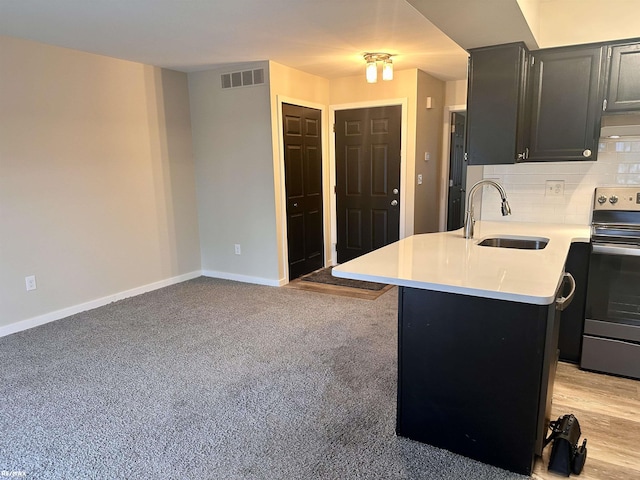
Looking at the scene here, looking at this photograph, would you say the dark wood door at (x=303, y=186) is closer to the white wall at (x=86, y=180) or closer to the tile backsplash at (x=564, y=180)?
the white wall at (x=86, y=180)

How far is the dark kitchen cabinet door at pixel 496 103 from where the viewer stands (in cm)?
254

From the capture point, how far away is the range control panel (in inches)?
107

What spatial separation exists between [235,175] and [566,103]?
319 cm

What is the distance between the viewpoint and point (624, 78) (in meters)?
2.54

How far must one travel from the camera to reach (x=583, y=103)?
8.69ft

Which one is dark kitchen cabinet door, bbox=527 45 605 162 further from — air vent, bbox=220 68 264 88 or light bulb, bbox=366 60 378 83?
air vent, bbox=220 68 264 88

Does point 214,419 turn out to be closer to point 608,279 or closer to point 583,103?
point 608,279

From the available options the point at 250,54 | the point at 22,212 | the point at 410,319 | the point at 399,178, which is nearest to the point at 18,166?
the point at 22,212

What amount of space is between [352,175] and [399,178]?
0.60m

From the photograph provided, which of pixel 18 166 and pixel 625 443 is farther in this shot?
pixel 18 166

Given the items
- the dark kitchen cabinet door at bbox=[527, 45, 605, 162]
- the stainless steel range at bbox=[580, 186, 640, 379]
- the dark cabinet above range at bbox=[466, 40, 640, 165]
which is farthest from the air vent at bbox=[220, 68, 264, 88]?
the stainless steel range at bbox=[580, 186, 640, 379]

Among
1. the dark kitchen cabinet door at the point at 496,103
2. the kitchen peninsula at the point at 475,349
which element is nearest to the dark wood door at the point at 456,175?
the dark kitchen cabinet door at the point at 496,103

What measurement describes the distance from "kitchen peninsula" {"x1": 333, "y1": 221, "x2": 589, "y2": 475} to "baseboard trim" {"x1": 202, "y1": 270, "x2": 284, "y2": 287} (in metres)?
2.73

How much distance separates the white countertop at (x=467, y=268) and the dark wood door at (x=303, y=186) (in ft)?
7.81
